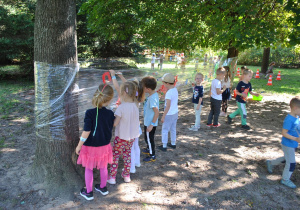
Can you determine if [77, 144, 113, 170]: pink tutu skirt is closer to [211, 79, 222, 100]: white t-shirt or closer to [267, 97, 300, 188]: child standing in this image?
[267, 97, 300, 188]: child standing

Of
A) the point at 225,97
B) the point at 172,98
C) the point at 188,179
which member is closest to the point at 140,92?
the point at 172,98

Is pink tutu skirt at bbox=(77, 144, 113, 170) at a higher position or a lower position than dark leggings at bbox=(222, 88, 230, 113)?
lower

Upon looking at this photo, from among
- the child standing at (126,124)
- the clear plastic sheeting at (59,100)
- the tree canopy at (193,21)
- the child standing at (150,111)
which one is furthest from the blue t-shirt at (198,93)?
the clear plastic sheeting at (59,100)

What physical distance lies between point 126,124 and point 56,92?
1.00 m

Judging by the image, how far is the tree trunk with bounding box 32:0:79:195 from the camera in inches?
115

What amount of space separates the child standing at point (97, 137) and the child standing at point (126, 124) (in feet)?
0.70

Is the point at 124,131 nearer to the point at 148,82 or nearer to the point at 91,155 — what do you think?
the point at 91,155

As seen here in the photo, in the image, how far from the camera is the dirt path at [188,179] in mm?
2973

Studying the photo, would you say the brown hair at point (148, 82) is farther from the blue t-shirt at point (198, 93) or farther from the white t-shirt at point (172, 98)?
the blue t-shirt at point (198, 93)

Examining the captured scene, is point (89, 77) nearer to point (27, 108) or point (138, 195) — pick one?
point (138, 195)

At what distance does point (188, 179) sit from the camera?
142 inches

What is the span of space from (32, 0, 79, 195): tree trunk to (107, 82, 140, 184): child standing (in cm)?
57

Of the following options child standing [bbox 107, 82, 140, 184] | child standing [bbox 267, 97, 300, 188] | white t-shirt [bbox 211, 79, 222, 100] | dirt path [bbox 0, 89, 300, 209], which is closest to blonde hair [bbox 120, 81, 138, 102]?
child standing [bbox 107, 82, 140, 184]

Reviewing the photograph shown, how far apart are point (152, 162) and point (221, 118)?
3600 millimetres
